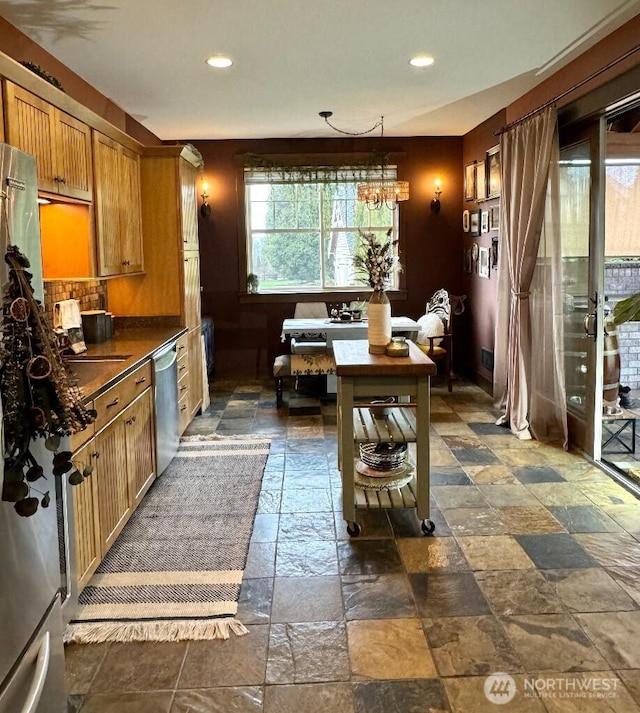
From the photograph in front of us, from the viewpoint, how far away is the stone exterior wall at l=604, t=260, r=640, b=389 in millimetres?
6242

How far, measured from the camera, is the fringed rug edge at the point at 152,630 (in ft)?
8.27

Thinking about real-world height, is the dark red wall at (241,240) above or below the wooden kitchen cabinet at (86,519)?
above

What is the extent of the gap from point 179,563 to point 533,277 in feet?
10.8

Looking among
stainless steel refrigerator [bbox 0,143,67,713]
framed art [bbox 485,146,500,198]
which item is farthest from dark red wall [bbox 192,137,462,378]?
stainless steel refrigerator [bbox 0,143,67,713]

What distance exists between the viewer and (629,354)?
20.7ft

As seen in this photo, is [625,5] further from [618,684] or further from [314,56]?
[618,684]

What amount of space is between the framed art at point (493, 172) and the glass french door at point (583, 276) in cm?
152

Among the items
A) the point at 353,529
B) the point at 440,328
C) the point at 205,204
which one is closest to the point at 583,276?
the point at 440,328

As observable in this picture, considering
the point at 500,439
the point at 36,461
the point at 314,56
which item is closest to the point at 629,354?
the point at 500,439

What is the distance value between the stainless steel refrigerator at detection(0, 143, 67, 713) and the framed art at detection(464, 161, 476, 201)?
573 centimetres

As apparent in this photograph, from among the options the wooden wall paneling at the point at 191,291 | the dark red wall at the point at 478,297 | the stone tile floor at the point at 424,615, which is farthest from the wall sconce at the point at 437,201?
the stone tile floor at the point at 424,615

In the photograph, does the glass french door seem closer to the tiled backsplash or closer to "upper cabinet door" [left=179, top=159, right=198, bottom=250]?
"upper cabinet door" [left=179, top=159, right=198, bottom=250]

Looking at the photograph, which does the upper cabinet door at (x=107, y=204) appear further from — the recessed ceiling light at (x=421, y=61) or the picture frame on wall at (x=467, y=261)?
the picture frame on wall at (x=467, y=261)

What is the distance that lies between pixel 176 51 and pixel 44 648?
351cm
